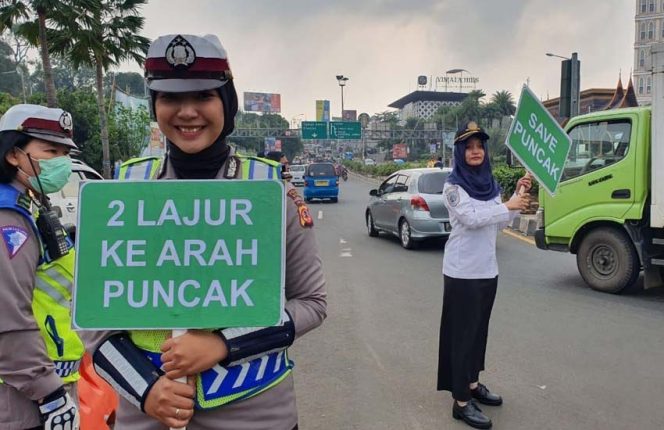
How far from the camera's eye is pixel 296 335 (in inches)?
60.5

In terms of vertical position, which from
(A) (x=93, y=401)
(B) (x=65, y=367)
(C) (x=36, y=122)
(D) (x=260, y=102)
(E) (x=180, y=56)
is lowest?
(A) (x=93, y=401)

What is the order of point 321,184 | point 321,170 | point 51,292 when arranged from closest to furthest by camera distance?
point 51,292, point 321,184, point 321,170

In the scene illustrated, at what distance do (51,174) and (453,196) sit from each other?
2.32 meters

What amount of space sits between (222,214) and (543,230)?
6674 millimetres

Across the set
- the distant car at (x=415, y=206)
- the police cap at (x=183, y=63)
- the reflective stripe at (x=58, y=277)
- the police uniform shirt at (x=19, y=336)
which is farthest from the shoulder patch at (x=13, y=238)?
the distant car at (x=415, y=206)

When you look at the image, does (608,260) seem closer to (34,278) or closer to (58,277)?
(58,277)

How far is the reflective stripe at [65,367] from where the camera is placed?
2.12 meters

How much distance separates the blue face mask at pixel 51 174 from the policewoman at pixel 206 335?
73cm

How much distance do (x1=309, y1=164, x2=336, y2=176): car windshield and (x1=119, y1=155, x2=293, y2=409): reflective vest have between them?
21735 millimetres

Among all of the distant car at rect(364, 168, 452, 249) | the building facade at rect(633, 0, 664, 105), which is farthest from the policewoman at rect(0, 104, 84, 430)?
the building facade at rect(633, 0, 664, 105)

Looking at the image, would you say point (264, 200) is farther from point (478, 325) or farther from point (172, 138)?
point (478, 325)

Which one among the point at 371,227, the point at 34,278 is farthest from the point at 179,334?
the point at 371,227

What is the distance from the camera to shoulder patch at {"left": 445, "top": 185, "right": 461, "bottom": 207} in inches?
135

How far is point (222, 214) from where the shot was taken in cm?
137
